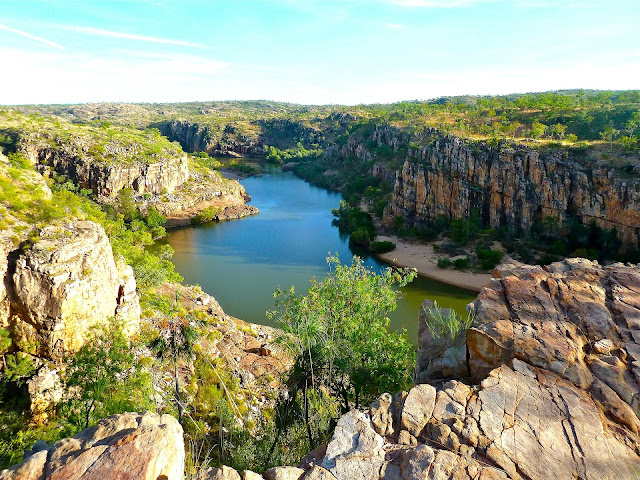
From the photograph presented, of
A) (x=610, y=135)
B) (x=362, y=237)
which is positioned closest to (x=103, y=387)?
(x=362, y=237)

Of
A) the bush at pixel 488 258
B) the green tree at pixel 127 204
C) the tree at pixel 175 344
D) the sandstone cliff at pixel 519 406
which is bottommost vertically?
the bush at pixel 488 258

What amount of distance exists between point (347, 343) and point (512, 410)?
7.16 meters

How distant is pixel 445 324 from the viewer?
513 inches

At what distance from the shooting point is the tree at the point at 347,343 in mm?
14117

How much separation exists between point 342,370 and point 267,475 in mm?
6754

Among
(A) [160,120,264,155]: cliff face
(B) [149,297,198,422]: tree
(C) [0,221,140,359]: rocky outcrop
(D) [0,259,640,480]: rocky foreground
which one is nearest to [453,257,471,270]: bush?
(B) [149,297,198,422]: tree

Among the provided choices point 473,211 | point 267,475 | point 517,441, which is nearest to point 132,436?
point 267,475

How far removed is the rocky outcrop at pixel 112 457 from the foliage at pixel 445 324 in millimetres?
8441

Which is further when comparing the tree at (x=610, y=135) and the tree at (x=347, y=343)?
the tree at (x=610, y=135)

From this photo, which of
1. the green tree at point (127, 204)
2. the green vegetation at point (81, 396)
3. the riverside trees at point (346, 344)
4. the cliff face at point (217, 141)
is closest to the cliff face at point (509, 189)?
the green tree at point (127, 204)

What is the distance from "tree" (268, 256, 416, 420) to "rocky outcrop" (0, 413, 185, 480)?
6739 mm

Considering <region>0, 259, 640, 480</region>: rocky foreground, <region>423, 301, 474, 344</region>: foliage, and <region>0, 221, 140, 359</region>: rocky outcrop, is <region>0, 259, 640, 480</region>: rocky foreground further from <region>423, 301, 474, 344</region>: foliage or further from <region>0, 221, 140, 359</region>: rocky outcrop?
<region>0, 221, 140, 359</region>: rocky outcrop

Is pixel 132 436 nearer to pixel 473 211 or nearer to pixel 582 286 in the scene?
pixel 582 286

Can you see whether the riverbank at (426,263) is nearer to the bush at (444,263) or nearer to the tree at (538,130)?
the bush at (444,263)
